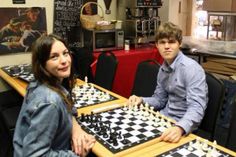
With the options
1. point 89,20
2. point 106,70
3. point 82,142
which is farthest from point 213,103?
point 89,20

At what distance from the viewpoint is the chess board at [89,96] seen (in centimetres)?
219

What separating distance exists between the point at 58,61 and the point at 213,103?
3.57 ft

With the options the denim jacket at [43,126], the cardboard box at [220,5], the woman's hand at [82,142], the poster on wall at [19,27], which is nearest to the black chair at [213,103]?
the woman's hand at [82,142]

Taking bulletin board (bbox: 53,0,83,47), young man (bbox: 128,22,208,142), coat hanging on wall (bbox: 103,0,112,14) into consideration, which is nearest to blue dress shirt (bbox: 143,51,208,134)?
young man (bbox: 128,22,208,142)

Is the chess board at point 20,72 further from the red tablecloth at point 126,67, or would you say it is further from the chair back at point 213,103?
the chair back at point 213,103

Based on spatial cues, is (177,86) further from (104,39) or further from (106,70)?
(104,39)

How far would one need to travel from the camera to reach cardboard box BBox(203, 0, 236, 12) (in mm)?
4465

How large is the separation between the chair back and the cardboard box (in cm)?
295

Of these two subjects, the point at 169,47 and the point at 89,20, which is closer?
the point at 169,47

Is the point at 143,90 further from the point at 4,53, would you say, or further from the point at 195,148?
the point at 4,53

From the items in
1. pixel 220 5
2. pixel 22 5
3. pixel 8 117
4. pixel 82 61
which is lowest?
pixel 8 117

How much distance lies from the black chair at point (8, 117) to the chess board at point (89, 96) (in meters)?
0.53

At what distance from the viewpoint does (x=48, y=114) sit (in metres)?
1.31

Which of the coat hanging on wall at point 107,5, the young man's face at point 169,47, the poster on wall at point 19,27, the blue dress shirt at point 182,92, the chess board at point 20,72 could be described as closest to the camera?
the blue dress shirt at point 182,92
